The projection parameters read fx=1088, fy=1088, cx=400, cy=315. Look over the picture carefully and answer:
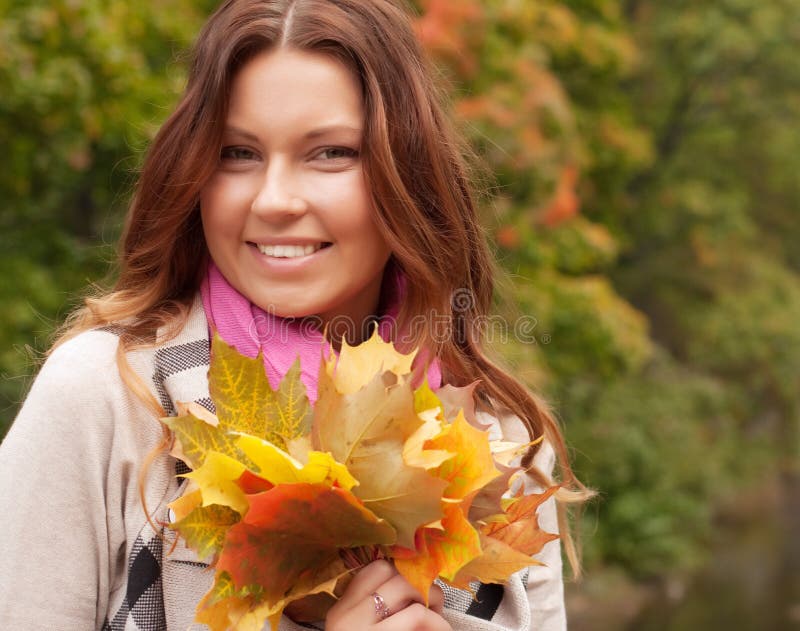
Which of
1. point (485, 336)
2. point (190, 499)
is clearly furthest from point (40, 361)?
point (485, 336)

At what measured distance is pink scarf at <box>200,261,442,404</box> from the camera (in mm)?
1854

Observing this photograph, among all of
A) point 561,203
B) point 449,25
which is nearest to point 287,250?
point 449,25

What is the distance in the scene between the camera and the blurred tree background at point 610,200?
19.2ft

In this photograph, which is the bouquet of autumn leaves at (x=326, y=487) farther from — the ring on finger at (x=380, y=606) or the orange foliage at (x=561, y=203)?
the orange foliage at (x=561, y=203)

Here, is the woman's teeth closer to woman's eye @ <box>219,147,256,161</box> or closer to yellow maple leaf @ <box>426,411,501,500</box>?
woman's eye @ <box>219,147,256,161</box>

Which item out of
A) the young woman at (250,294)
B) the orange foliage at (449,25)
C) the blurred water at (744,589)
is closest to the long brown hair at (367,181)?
the young woman at (250,294)

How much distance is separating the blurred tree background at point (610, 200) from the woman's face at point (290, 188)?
3.75 meters

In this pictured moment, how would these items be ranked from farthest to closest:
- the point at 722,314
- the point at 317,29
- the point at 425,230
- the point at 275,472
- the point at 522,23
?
the point at 722,314
the point at 522,23
the point at 425,230
the point at 317,29
the point at 275,472

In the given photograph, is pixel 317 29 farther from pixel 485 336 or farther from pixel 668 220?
pixel 668 220

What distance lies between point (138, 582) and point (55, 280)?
4872mm

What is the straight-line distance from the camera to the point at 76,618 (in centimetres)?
162

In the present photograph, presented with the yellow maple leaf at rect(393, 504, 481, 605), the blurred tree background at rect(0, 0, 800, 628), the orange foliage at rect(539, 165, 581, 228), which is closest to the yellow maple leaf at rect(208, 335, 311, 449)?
the yellow maple leaf at rect(393, 504, 481, 605)

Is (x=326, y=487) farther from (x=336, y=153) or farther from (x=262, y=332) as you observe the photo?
(x=336, y=153)

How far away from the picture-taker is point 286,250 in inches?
72.9
